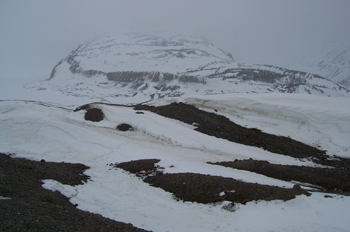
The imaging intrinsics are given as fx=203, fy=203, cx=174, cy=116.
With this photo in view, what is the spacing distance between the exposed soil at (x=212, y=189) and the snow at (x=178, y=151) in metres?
0.40

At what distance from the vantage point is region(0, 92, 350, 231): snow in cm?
809

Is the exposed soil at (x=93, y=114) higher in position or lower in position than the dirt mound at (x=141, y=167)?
lower

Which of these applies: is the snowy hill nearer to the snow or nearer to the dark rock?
the snow

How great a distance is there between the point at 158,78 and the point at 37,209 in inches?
5112

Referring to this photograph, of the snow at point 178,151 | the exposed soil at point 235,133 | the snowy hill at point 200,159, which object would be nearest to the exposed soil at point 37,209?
the snowy hill at point 200,159

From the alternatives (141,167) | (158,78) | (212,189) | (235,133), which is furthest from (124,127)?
(158,78)

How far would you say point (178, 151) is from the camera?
18922 mm

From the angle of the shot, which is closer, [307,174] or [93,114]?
[307,174]

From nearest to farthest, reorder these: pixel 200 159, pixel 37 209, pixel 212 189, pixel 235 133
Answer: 1. pixel 37 209
2. pixel 212 189
3. pixel 200 159
4. pixel 235 133

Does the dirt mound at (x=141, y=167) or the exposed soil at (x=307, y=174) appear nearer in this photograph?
the exposed soil at (x=307, y=174)

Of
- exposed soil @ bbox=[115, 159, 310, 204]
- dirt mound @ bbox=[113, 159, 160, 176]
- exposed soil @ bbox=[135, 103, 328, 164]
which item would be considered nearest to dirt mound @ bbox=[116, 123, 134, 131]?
exposed soil @ bbox=[135, 103, 328, 164]

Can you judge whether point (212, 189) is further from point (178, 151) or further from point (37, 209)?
point (178, 151)

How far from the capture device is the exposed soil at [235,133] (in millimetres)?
18984

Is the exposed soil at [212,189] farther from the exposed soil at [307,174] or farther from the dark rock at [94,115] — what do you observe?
the dark rock at [94,115]
